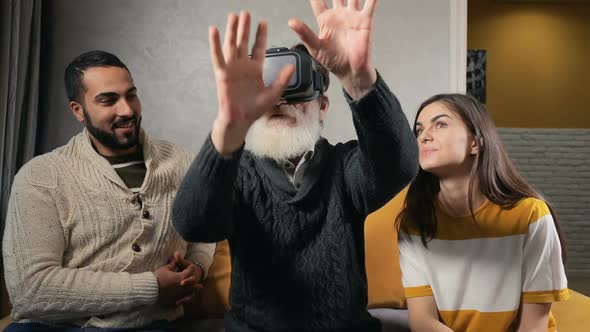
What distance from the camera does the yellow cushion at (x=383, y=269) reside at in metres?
1.58

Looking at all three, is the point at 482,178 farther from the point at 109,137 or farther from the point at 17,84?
the point at 17,84

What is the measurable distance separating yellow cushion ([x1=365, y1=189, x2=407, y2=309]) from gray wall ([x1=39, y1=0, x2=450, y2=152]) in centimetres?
60

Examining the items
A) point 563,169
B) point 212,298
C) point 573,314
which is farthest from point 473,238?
point 563,169

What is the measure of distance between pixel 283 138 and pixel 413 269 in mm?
490

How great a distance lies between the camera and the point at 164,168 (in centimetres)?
142

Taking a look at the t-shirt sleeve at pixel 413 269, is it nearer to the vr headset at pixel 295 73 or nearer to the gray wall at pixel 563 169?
the vr headset at pixel 295 73

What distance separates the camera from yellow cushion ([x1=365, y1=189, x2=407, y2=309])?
5.20 feet

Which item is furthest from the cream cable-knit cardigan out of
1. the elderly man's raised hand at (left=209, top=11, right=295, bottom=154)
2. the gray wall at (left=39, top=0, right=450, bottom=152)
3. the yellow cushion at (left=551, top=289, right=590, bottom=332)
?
the yellow cushion at (left=551, top=289, right=590, bottom=332)

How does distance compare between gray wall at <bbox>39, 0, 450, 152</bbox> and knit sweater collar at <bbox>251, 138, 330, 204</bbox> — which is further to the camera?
gray wall at <bbox>39, 0, 450, 152</bbox>

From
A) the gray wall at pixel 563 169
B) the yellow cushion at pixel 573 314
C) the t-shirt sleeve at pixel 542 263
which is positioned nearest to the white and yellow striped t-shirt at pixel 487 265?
the t-shirt sleeve at pixel 542 263

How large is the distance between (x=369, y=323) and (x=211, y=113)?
3.95 ft

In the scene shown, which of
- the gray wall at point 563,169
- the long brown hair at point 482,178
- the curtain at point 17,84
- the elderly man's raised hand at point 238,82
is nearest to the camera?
the elderly man's raised hand at point 238,82

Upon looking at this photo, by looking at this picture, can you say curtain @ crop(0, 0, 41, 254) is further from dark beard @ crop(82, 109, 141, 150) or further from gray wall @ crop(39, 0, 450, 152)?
dark beard @ crop(82, 109, 141, 150)

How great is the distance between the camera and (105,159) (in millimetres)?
1377
